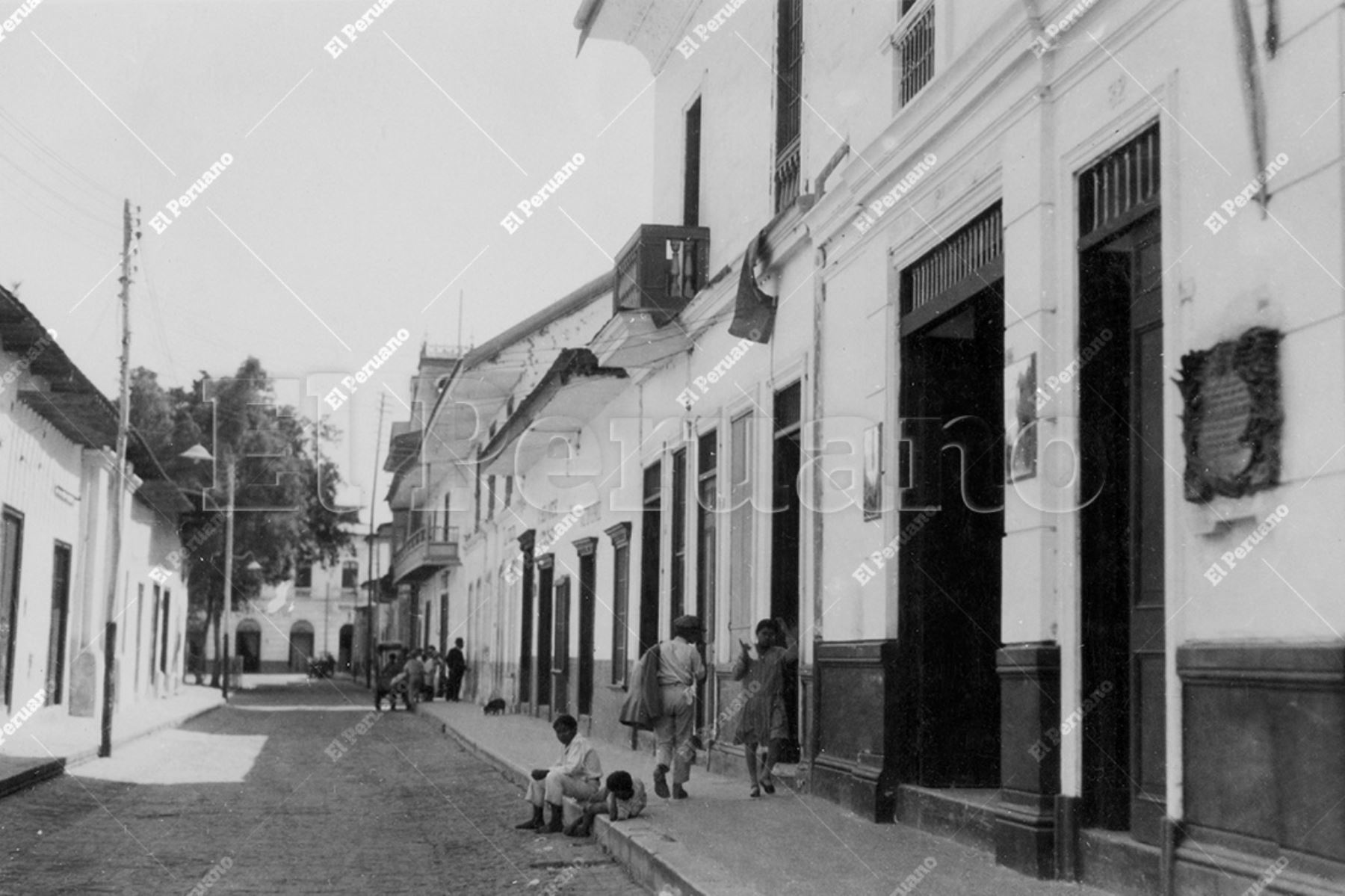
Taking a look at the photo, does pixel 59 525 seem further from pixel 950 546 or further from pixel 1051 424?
pixel 1051 424

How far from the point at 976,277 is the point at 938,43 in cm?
148

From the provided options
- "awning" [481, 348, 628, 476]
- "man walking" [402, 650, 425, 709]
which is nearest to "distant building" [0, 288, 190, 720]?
"awning" [481, 348, 628, 476]

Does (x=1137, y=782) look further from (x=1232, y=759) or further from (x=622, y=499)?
(x=622, y=499)

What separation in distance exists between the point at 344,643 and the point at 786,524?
2592 inches

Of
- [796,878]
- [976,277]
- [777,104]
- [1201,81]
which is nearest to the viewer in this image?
[1201,81]

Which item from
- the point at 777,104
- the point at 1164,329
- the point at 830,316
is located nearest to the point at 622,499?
the point at 777,104

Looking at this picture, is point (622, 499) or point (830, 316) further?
point (622, 499)

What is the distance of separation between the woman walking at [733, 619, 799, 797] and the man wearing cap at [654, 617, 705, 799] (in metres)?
0.35

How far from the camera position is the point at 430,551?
38.8 metres

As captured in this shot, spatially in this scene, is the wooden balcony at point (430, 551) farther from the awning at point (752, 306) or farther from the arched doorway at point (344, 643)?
the arched doorway at point (344, 643)

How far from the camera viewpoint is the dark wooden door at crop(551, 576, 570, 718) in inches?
866

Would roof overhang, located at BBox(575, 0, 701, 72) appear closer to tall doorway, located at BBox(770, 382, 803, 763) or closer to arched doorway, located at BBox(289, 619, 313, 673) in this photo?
tall doorway, located at BBox(770, 382, 803, 763)

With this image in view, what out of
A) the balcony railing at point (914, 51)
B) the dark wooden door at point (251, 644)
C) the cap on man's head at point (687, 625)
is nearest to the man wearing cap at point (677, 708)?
the cap on man's head at point (687, 625)

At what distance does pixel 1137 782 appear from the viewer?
22.0ft
